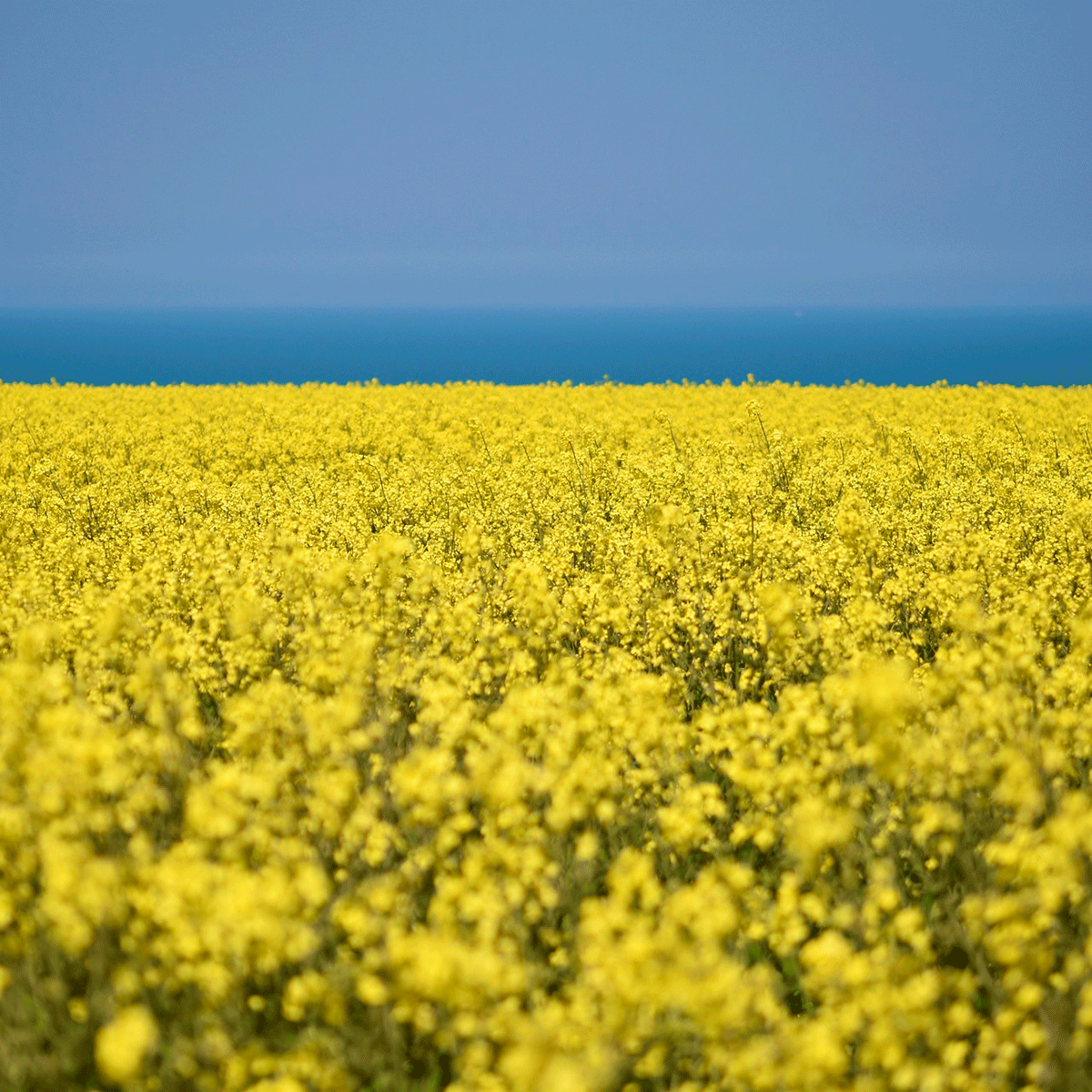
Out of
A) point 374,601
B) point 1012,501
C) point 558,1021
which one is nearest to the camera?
point 558,1021

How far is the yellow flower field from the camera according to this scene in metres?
4.01

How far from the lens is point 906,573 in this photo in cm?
951

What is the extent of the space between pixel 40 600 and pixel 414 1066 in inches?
271

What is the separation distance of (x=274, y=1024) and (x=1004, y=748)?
474 centimetres

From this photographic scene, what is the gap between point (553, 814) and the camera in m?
4.99

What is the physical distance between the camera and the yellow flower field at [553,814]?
4008 mm

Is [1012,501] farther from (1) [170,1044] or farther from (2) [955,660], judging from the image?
(1) [170,1044]

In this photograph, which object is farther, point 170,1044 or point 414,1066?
point 414,1066

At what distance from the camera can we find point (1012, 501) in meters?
13.4

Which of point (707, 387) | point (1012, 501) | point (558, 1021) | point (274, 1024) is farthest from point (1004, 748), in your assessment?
point (707, 387)

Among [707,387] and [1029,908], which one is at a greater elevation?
[707,387]

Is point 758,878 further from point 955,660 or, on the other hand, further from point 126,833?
point 126,833

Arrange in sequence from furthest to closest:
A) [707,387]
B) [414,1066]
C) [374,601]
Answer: [707,387]
[374,601]
[414,1066]

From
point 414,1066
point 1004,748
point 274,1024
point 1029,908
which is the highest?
point 1004,748
